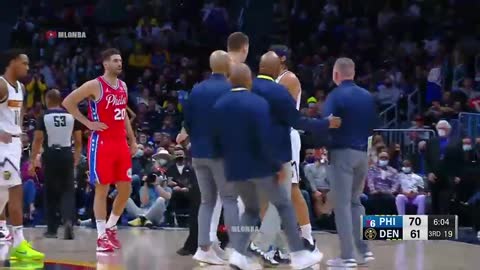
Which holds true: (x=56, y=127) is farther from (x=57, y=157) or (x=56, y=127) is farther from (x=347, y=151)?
(x=347, y=151)

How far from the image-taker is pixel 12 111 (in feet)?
33.7

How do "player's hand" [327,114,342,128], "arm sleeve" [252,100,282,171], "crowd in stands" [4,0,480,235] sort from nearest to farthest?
"arm sleeve" [252,100,282,171] < "player's hand" [327,114,342,128] < "crowd in stands" [4,0,480,235]

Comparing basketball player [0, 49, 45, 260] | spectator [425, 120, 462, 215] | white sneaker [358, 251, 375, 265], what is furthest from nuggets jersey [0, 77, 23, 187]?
spectator [425, 120, 462, 215]

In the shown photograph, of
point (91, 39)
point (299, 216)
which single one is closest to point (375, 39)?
point (91, 39)

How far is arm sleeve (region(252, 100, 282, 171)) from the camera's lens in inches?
349

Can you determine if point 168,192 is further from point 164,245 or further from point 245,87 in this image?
point 245,87

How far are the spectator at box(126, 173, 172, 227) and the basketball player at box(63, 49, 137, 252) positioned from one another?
3395 mm

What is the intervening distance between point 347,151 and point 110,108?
2739 millimetres

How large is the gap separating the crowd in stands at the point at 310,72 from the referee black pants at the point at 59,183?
1763mm

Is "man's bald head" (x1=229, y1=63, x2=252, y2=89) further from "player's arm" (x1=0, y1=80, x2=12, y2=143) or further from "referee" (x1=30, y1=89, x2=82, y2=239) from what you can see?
"referee" (x1=30, y1=89, x2=82, y2=239)

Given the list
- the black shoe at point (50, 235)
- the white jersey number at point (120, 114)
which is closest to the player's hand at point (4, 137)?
the white jersey number at point (120, 114)

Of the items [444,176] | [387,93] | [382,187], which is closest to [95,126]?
[382,187]

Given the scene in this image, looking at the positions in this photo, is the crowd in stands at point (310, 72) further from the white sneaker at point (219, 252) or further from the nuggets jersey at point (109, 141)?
the white sneaker at point (219, 252)

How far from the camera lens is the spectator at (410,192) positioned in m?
14.7
